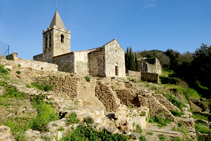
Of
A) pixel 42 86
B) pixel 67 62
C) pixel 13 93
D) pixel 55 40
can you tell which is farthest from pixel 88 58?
pixel 13 93

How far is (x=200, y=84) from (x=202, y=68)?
266 centimetres

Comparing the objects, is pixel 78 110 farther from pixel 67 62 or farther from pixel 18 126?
pixel 67 62

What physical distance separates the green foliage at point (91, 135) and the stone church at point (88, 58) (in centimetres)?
1400

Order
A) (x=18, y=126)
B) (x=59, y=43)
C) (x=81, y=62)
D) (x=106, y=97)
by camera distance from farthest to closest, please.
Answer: (x=59, y=43) < (x=81, y=62) < (x=106, y=97) < (x=18, y=126)

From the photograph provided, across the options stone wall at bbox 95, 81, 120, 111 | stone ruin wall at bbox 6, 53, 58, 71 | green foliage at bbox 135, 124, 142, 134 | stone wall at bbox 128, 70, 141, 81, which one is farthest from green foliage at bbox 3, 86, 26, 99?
stone wall at bbox 128, 70, 141, 81

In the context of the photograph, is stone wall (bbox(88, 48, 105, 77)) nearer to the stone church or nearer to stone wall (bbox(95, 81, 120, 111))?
the stone church

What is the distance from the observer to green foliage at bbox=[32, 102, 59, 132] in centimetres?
537

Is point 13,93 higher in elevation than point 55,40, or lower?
lower

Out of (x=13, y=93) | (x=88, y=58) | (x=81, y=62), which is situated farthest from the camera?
(x=88, y=58)

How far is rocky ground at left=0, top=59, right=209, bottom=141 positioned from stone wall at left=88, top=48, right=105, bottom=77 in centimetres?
533

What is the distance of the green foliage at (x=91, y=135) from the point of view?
5356 millimetres

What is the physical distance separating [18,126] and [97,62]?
1566 centimetres

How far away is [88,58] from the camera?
830 inches

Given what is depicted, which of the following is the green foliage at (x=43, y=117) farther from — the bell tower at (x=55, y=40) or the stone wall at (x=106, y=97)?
the bell tower at (x=55, y=40)
